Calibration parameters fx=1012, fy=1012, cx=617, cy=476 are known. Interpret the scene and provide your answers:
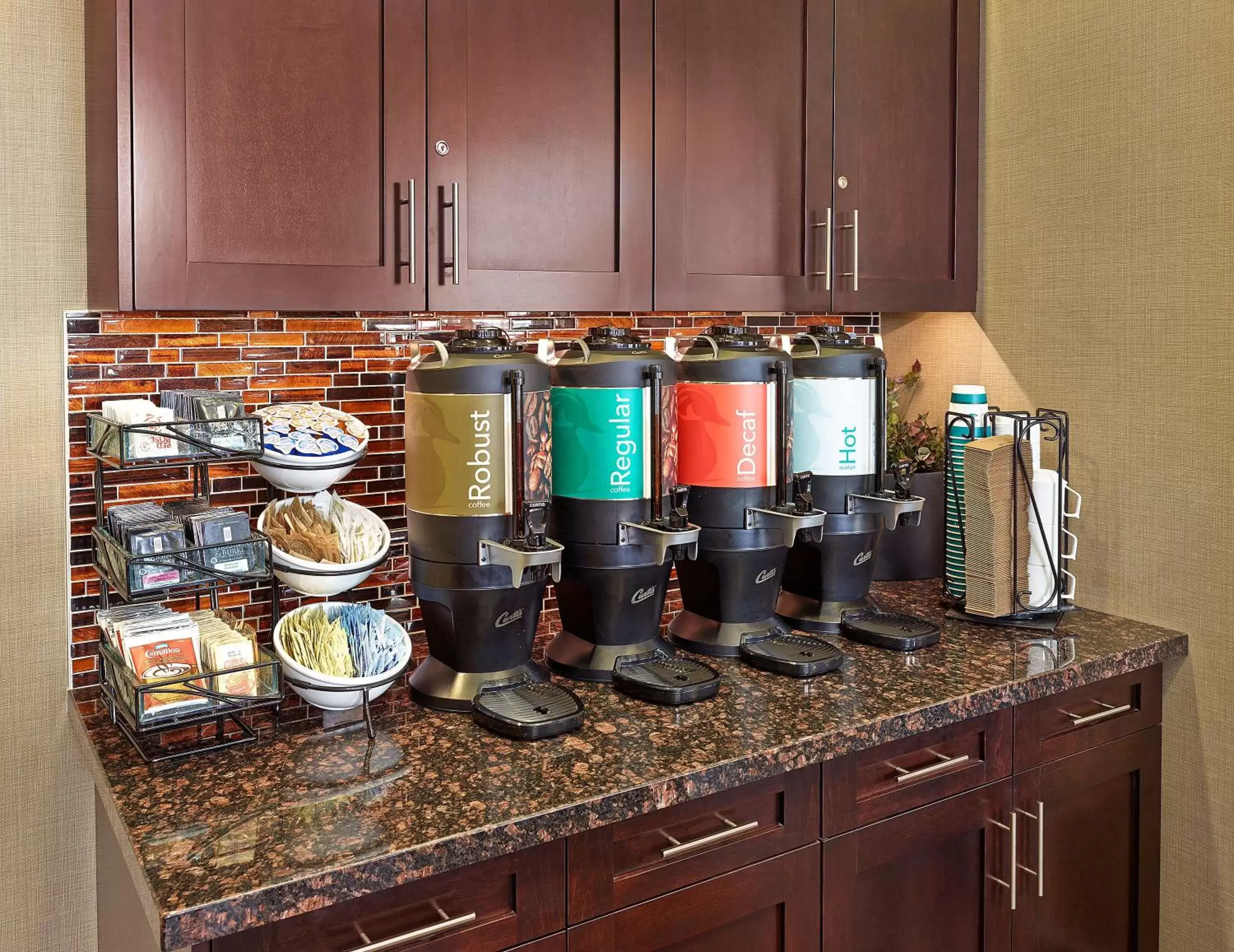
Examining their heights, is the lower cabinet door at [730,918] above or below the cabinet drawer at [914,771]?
below

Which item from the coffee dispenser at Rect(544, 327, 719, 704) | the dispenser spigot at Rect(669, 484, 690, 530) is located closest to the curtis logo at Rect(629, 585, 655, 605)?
the coffee dispenser at Rect(544, 327, 719, 704)

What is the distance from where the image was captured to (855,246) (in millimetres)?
2105

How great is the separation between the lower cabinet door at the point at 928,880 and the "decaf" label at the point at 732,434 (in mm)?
623

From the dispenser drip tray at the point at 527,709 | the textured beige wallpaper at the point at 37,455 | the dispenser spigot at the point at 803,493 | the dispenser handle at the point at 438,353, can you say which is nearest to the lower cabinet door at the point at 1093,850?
the dispenser spigot at the point at 803,493

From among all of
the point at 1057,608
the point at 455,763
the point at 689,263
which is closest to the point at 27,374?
the point at 455,763

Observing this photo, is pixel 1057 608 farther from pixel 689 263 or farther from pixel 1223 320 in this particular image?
pixel 689 263

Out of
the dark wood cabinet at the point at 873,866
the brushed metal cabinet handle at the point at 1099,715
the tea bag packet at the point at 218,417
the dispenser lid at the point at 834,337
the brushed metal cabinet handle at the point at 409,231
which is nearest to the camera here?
the dark wood cabinet at the point at 873,866

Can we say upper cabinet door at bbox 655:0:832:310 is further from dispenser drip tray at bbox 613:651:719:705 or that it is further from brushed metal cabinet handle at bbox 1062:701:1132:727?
brushed metal cabinet handle at bbox 1062:701:1132:727

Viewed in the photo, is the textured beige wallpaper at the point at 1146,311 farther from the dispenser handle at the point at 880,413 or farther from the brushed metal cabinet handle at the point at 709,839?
the brushed metal cabinet handle at the point at 709,839

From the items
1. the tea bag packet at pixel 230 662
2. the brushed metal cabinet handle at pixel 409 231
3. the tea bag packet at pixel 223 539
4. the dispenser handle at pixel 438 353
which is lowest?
the tea bag packet at pixel 230 662

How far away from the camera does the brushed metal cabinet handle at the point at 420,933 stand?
1.20 m

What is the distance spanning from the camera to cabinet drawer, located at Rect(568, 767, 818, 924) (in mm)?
1344

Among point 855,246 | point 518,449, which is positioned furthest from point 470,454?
point 855,246

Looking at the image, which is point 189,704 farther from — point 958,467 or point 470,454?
point 958,467
